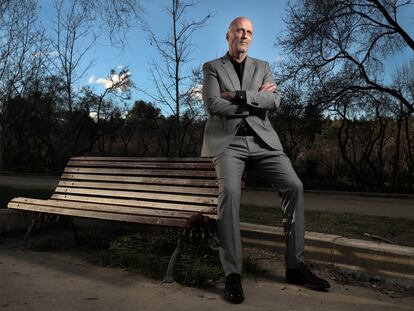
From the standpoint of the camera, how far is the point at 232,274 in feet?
12.4

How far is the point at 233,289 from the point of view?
3725 millimetres

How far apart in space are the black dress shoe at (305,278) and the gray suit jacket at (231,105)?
0.98m

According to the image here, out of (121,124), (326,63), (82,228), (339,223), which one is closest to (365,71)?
(326,63)

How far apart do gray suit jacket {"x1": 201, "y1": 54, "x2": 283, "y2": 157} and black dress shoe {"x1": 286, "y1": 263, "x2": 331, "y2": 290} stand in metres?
0.98

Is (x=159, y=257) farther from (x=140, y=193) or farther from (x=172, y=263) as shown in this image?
(x=172, y=263)

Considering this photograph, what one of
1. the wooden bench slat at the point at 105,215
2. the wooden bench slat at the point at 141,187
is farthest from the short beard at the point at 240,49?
the wooden bench slat at the point at 105,215

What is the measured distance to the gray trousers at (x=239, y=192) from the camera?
386 cm

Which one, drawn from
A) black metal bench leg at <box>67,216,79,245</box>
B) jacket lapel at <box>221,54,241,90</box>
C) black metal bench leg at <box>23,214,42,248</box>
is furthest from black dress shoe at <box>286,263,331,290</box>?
black metal bench leg at <box>23,214,42,248</box>

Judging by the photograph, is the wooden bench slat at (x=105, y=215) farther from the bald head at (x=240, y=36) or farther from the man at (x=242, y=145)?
the bald head at (x=240, y=36)

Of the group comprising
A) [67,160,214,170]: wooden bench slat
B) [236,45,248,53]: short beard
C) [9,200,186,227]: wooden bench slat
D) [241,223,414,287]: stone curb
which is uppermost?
[236,45,248,53]: short beard

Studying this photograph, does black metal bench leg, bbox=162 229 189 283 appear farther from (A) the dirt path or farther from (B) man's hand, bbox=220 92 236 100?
(B) man's hand, bbox=220 92 236 100

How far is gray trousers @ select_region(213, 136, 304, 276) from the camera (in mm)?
3859

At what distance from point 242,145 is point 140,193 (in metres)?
1.59

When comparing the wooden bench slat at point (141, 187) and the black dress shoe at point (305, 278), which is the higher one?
the wooden bench slat at point (141, 187)
